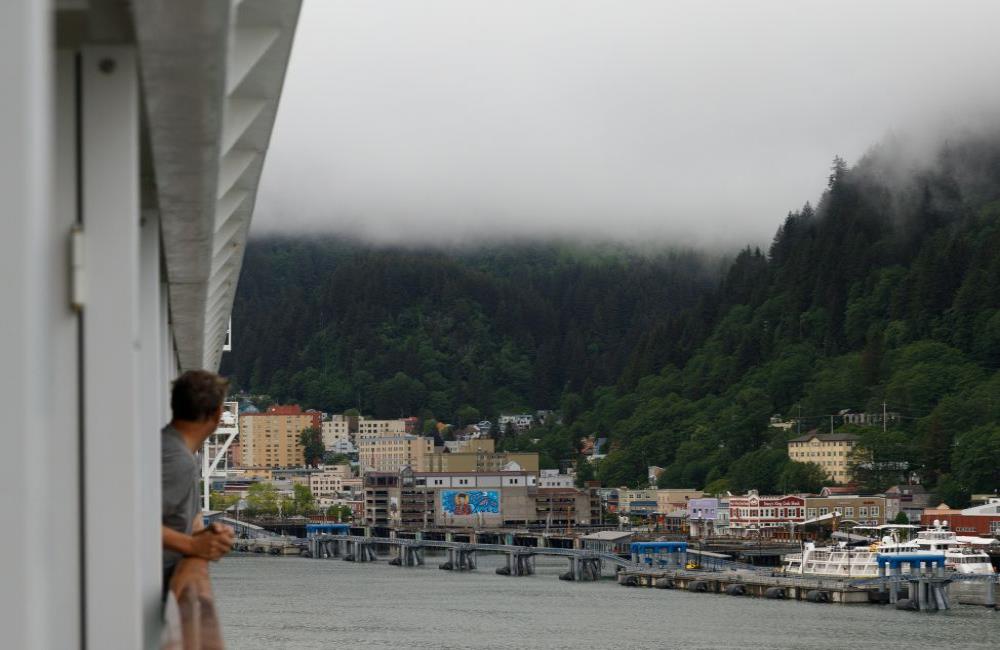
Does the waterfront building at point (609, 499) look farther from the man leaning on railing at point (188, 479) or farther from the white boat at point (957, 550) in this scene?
the man leaning on railing at point (188, 479)

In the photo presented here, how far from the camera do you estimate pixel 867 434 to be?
158 m

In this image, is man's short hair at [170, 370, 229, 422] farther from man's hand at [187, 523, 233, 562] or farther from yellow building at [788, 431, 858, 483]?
yellow building at [788, 431, 858, 483]

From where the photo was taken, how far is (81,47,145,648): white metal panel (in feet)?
10.8

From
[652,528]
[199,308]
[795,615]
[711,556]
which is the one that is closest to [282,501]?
[652,528]

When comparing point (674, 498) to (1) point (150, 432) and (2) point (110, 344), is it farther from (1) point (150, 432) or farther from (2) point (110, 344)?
(2) point (110, 344)

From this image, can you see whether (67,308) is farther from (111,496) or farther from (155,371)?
(155,371)

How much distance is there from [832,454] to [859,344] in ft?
61.3

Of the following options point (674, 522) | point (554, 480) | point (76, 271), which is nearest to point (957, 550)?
point (674, 522)

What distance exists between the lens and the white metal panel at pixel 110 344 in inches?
129

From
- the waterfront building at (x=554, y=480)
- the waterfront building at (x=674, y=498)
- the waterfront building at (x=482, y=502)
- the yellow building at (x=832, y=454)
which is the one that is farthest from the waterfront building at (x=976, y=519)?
the waterfront building at (x=554, y=480)

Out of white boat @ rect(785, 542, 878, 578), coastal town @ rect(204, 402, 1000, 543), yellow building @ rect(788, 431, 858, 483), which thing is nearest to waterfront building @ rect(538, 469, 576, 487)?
coastal town @ rect(204, 402, 1000, 543)

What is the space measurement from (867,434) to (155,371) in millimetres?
157923

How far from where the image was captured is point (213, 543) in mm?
3863

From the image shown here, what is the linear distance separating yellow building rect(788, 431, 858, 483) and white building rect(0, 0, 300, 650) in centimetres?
16002
